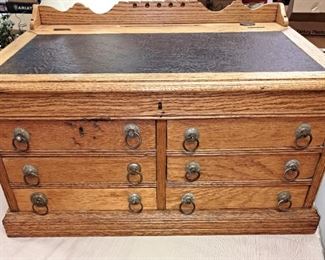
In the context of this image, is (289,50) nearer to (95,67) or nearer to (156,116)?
(156,116)

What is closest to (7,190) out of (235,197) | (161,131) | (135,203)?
(135,203)

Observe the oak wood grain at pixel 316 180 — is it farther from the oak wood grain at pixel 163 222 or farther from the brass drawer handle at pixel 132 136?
the brass drawer handle at pixel 132 136

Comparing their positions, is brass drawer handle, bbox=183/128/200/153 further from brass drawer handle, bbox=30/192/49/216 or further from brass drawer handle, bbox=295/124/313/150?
brass drawer handle, bbox=30/192/49/216

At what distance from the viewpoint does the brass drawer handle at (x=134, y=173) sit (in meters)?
0.82

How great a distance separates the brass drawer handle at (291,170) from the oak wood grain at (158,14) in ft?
1.62

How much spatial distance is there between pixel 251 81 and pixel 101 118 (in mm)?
351

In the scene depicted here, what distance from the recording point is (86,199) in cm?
88

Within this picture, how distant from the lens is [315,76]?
0.71m

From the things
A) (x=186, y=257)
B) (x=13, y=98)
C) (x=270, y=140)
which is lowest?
(x=186, y=257)

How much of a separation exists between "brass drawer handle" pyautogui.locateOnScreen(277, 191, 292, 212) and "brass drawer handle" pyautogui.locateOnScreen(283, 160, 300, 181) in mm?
51

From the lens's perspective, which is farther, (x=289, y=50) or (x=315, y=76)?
(x=289, y=50)

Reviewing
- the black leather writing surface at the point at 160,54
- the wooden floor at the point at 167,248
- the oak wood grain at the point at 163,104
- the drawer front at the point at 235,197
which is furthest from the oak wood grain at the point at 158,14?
the wooden floor at the point at 167,248

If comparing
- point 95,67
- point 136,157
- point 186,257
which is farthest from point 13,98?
point 186,257

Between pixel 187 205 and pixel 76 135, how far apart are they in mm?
359
